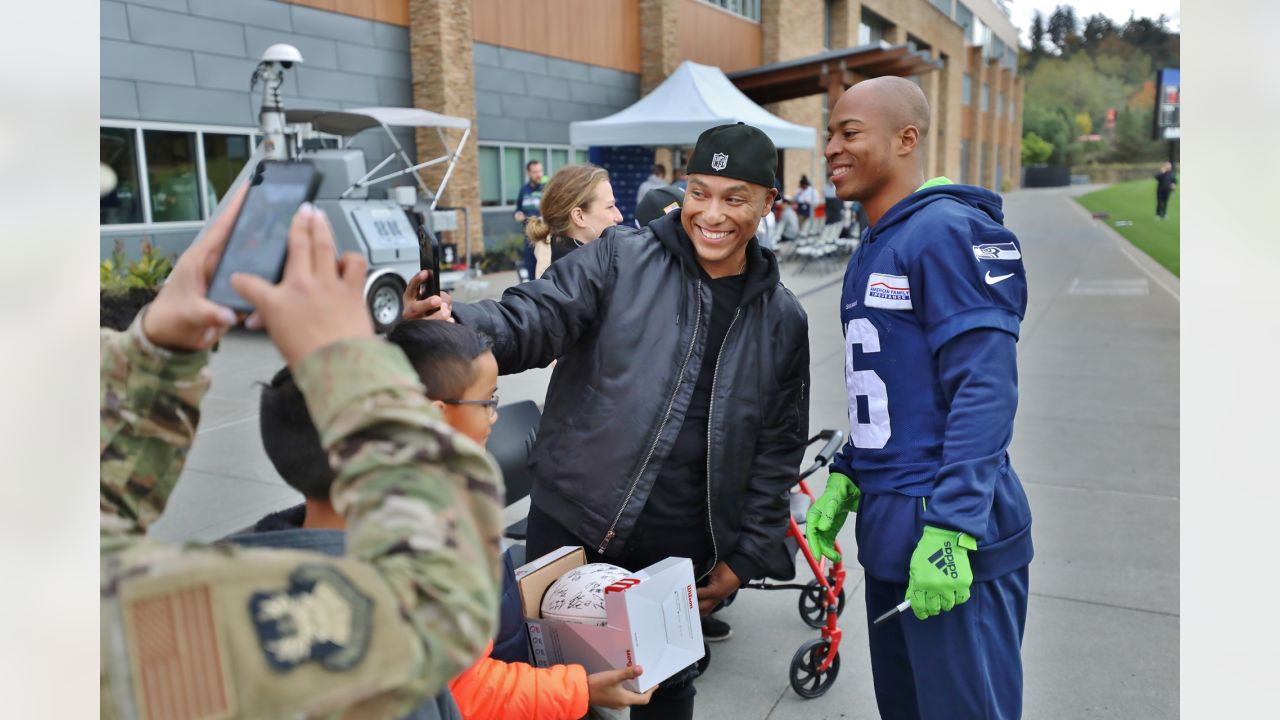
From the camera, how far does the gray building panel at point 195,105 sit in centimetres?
1198

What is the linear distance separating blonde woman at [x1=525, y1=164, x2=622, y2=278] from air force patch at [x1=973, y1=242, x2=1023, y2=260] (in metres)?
1.96

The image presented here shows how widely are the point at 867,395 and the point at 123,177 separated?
12349 millimetres

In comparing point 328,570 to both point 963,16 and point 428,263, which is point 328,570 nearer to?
point 428,263

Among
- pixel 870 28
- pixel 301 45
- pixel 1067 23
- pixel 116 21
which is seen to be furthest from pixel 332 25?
pixel 870 28

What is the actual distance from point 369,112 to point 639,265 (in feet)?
35.1

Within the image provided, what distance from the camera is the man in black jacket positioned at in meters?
2.12

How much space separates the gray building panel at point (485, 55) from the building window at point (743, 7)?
9023 mm

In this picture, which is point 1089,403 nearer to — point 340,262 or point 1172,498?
point 1172,498

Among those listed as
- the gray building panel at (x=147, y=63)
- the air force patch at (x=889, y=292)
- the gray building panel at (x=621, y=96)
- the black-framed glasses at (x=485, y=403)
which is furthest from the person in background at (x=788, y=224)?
the black-framed glasses at (x=485, y=403)

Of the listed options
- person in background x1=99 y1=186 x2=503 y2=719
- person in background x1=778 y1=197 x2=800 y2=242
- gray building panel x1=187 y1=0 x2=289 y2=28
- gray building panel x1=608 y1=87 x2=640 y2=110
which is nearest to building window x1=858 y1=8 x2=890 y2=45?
gray building panel x1=608 y1=87 x2=640 y2=110

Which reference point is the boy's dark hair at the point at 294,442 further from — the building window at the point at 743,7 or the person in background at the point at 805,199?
the building window at the point at 743,7

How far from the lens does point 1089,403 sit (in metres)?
7.59

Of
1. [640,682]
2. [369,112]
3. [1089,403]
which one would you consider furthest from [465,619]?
[369,112]

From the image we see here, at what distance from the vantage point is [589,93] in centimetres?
1995
